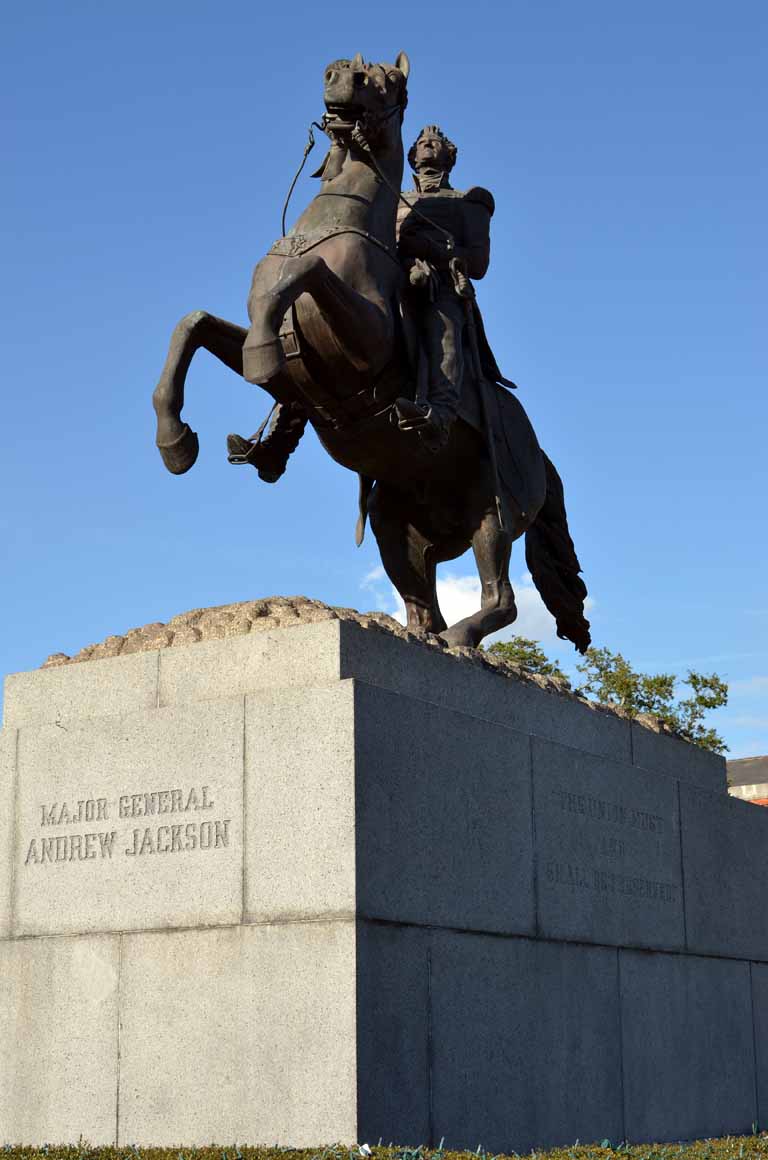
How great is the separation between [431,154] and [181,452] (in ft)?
12.9

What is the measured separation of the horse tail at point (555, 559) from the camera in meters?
12.7

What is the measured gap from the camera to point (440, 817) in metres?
8.42

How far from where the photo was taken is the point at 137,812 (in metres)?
8.60

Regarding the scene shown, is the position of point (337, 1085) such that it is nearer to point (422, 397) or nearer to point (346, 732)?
point (346, 732)

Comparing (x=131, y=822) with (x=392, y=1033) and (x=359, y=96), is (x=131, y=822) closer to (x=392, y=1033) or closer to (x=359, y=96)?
(x=392, y=1033)

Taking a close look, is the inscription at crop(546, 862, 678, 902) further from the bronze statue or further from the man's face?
the man's face

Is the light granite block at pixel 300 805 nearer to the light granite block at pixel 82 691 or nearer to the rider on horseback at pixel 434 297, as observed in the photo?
the light granite block at pixel 82 691

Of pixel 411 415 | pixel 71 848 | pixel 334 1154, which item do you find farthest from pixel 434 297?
pixel 334 1154

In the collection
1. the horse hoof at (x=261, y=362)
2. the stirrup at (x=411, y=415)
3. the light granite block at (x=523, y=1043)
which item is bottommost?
the light granite block at (x=523, y=1043)

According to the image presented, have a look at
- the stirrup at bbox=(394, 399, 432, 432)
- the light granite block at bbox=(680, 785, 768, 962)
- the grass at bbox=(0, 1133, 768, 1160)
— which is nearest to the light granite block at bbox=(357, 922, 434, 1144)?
the grass at bbox=(0, 1133, 768, 1160)

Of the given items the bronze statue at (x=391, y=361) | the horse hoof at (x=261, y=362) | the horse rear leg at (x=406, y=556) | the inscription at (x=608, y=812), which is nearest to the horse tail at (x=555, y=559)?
the bronze statue at (x=391, y=361)

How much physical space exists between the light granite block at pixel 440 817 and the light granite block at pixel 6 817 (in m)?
2.46

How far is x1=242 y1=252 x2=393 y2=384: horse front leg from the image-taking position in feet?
28.6

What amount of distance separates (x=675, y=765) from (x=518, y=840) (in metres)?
2.98
